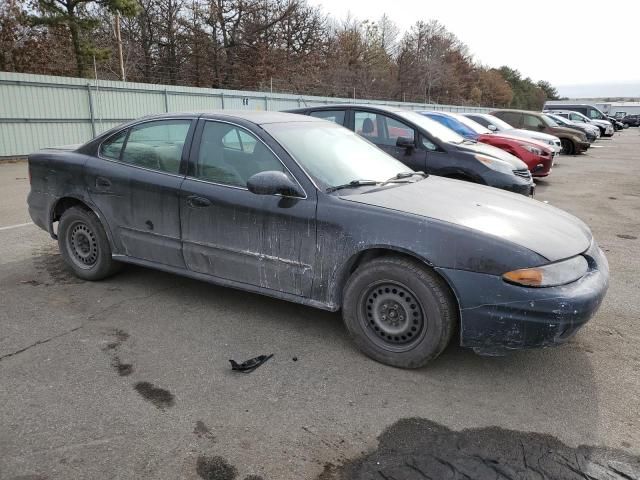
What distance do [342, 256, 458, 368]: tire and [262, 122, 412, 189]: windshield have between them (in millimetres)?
770

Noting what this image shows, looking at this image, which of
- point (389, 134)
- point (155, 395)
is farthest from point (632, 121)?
point (155, 395)

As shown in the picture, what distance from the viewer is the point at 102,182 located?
4.51 metres

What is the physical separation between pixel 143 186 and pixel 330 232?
70.0 inches

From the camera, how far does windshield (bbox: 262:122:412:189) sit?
3.75 meters

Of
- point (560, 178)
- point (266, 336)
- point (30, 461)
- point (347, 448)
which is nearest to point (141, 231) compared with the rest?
point (266, 336)

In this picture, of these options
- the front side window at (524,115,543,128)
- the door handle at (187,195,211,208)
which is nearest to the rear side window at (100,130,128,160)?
the door handle at (187,195,211,208)

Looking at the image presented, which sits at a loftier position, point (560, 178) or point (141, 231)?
point (141, 231)

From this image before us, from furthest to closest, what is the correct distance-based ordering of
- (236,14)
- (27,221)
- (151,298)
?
(236,14), (27,221), (151,298)

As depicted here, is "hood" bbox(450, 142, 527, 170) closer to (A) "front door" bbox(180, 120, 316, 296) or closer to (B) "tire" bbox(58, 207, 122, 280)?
(A) "front door" bbox(180, 120, 316, 296)

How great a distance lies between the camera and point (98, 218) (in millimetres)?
4629

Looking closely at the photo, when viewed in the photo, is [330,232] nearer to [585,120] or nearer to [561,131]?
[561,131]

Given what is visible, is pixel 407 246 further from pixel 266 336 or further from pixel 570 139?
pixel 570 139

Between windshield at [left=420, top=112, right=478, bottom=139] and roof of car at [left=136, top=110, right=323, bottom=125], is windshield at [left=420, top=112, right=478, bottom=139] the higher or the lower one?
the lower one

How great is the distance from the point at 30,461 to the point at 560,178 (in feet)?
44.2
